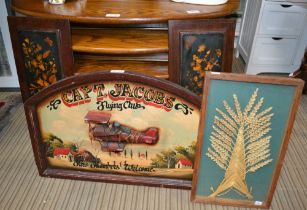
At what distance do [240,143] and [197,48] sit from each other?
58cm

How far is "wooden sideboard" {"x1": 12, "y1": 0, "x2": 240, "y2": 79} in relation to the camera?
148 centimetres

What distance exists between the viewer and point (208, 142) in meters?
1.13

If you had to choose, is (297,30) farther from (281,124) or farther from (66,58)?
(66,58)

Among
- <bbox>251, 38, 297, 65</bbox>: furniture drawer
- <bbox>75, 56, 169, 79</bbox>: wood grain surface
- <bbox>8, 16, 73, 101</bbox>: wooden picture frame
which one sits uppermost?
<bbox>8, 16, 73, 101</bbox>: wooden picture frame

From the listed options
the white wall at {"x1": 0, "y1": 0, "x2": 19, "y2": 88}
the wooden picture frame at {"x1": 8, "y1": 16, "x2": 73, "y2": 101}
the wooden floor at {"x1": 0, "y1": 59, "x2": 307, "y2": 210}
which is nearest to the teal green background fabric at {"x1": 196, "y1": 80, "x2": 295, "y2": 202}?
the wooden floor at {"x1": 0, "y1": 59, "x2": 307, "y2": 210}

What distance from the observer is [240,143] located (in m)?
1.11

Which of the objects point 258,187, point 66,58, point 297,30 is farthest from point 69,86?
point 297,30

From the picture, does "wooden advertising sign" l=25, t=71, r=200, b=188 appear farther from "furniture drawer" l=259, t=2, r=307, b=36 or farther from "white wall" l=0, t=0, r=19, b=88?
"furniture drawer" l=259, t=2, r=307, b=36

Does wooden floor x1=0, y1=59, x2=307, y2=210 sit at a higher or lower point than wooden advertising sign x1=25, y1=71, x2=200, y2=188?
lower

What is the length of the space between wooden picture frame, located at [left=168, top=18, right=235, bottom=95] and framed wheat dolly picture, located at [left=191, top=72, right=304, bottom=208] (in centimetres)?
51

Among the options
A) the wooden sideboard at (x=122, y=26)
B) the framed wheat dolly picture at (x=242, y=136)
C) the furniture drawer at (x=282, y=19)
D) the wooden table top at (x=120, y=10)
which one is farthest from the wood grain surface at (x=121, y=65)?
the furniture drawer at (x=282, y=19)

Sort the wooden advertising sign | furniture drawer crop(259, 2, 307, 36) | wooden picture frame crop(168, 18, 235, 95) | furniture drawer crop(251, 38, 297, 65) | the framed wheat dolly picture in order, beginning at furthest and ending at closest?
furniture drawer crop(251, 38, 297, 65) < furniture drawer crop(259, 2, 307, 36) < wooden picture frame crop(168, 18, 235, 95) < the wooden advertising sign < the framed wheat dolly picture

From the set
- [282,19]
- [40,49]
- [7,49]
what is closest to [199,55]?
[40,49]

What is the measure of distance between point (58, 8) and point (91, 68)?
363 millimetres
